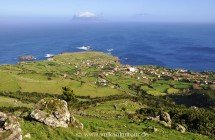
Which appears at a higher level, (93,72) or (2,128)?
(2,128)

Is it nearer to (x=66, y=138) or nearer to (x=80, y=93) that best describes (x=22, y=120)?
(x=66, y=138)

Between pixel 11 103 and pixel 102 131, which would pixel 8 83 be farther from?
pixel 102 131

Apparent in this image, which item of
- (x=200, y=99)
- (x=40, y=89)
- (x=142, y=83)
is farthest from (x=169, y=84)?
(x=40, y=89)

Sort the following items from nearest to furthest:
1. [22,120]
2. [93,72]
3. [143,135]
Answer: [22,120], [143,135], [93,72]

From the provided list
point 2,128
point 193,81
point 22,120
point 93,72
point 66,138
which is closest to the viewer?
point 2,128

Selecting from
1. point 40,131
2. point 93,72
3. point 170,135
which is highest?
point 40,131

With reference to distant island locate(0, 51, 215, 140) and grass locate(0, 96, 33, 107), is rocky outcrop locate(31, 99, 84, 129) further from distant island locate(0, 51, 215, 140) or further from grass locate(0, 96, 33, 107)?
grass locate(0, 96, 33, 107)

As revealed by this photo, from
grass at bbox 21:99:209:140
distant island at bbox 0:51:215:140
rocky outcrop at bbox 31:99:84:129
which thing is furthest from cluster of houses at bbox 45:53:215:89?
rocky outcrop at bbox 31:99:84:129
